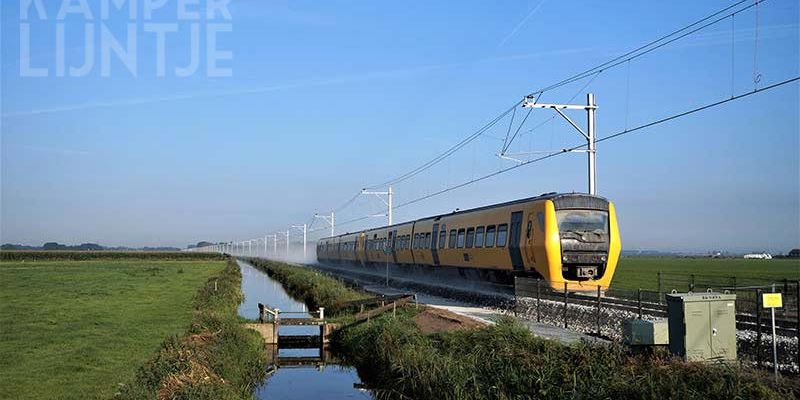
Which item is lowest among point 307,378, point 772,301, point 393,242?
point 307,378

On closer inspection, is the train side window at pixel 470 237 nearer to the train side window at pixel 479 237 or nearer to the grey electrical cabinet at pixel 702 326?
the train side window at pixel 479 237

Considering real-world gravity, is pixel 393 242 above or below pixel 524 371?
above

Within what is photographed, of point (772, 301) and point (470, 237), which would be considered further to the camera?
point (470, 237)

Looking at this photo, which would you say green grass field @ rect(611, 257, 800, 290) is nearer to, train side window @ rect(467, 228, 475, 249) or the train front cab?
the train front cab

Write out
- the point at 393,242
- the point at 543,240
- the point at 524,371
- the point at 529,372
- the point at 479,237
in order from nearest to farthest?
the point at 529,372
the point at 524,371
the point at 543,240
the point at 479,237
the point at 393,242

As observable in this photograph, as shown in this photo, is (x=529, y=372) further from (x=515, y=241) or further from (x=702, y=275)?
(x=702, y=275)

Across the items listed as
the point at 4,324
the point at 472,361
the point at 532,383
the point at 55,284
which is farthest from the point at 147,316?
the point at 55,284

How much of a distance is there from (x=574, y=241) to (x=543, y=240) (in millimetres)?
964

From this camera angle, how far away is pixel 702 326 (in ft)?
36.0

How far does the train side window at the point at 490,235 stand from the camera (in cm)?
2622

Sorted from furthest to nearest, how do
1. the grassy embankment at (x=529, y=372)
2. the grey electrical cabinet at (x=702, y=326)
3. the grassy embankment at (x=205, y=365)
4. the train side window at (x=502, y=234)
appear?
the train side window at (x=502, y=234) < the grassy embankment at (x=205, y=365) < the grey electrical cabinet at (x=702, y=326) < the grassy embankment at (x=529, y=372)

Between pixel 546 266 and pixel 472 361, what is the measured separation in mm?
9362

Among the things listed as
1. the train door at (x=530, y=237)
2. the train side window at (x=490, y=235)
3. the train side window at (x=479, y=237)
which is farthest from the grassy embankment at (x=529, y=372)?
the train side window at (x=479, y=237)

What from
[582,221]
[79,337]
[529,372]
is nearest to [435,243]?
[582,221]
